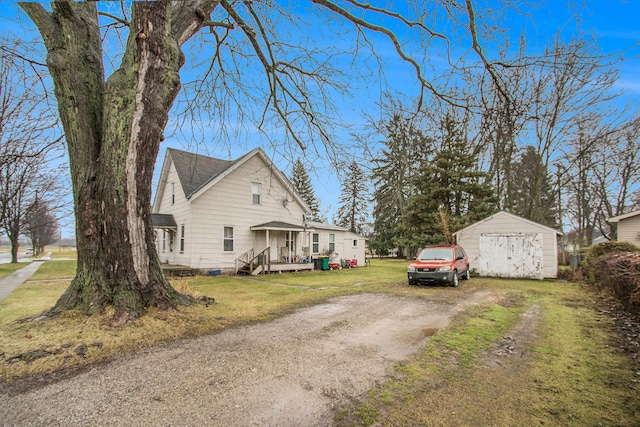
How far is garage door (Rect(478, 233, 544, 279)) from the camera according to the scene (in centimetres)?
1642

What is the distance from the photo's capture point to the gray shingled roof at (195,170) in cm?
1717

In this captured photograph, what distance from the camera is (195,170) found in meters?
18.9

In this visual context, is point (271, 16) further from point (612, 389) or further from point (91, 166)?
point (612, 389)

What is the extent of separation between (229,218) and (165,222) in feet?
12.3

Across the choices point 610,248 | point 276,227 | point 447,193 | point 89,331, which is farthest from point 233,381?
point 447,193

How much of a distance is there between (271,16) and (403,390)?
7712 millimetres

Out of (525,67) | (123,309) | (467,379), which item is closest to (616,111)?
(525,67)

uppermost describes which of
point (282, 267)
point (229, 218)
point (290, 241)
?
point (229, 218)

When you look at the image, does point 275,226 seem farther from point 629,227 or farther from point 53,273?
point 629,227

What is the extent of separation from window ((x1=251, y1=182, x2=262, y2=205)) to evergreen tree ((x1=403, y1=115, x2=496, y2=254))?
15.3 m

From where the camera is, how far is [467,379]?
12.1 ft

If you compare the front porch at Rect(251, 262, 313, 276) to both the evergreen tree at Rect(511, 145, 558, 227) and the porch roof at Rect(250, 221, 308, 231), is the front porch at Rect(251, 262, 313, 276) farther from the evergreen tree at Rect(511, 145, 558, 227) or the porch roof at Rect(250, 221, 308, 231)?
the evergreen tree at Rect(511, 145, 558, 227)

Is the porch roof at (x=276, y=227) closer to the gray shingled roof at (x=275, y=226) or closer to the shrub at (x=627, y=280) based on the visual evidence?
the gray shingled roof at (x=275, y=226)

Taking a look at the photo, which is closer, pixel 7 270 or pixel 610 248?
pixel 610 248
